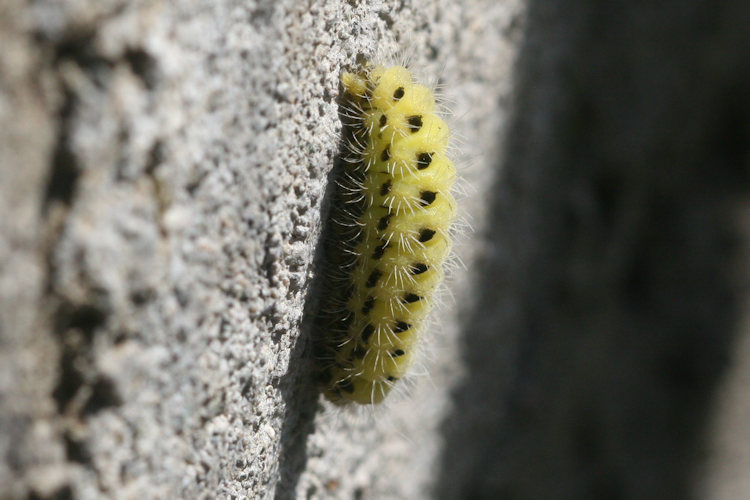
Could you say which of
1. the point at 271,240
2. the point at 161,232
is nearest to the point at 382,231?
the point at 271,240

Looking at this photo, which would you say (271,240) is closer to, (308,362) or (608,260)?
(308,362)

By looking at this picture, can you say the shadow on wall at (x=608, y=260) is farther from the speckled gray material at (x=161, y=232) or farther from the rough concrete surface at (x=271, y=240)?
the speckled gray material at (x=161, y=232)

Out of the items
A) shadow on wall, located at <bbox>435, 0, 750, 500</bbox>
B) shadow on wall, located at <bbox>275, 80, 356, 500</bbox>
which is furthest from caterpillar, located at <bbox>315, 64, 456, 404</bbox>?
shadow on wall, located at <bbox>435, 0, 750, 500</bbox>

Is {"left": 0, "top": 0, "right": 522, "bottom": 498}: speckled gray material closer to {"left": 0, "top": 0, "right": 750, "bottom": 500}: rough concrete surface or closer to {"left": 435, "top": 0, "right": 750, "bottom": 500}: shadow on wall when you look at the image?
{"left": 0, "top": 0, "right": 750, "bottom": 500}: rough concrete surface

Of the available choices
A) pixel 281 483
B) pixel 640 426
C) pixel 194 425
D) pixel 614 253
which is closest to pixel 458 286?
pixel 281 483

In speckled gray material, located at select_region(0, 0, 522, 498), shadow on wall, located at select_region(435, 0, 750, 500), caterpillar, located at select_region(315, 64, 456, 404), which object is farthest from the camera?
shadow on wall, located at select_region(435, 0, 750, 500)
